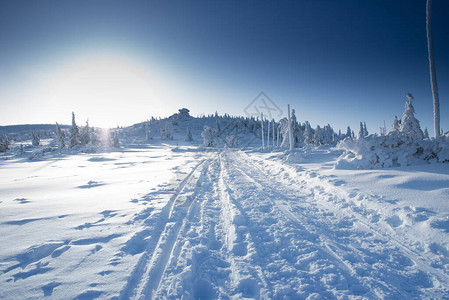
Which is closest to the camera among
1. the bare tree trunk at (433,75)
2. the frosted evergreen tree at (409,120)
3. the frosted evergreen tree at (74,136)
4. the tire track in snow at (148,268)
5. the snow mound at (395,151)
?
the tire track in snow at (148,268)

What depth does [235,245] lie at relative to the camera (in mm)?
3520

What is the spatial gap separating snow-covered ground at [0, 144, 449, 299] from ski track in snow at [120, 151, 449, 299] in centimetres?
2

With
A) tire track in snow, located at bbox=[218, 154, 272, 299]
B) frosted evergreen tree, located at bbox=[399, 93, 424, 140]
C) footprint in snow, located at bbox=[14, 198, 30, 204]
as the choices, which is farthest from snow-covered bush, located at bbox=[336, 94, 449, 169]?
frosted evergreen tree, located at bbox=[399, 93, 424, 140]

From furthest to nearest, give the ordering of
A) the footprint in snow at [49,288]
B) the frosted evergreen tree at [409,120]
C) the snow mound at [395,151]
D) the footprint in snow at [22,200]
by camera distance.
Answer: the frosted evergreen tree at [409,120] < the snow mound at [395,151] < the footprint in snow at [22,200] < the footprint in snow at [49,288]

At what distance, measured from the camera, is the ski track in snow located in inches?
96.7

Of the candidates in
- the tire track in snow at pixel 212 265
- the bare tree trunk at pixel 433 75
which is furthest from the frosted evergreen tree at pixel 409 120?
the tire track in snow at pixel 212 265

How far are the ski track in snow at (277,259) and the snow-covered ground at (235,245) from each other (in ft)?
0.06

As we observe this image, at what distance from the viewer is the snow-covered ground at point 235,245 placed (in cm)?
247

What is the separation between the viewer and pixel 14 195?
6.69m

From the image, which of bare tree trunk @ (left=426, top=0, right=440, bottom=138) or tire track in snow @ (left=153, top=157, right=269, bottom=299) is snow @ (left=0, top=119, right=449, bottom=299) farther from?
bare tree trunk @ (left=426, top=0, right=440, bottom=138)

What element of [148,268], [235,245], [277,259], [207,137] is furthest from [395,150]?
[207,137]

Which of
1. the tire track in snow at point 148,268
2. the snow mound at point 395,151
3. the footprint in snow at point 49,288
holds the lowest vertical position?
the tire track in snow at point 148,268

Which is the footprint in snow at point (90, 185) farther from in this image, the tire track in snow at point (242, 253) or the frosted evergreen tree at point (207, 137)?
the frosted evergreen tree at point (207, 137)

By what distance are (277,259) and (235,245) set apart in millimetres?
822
